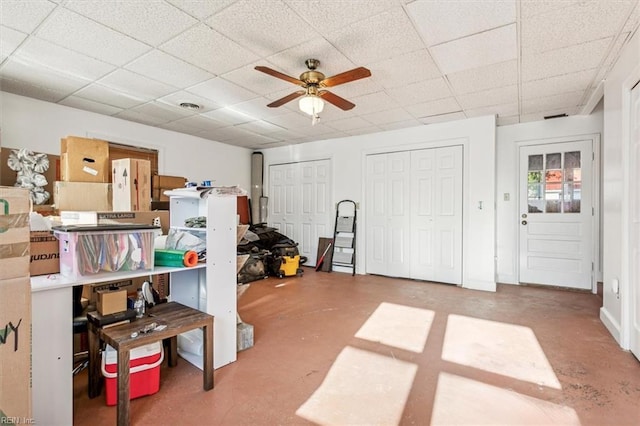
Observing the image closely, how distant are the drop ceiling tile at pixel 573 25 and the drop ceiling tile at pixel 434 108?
1319 mm

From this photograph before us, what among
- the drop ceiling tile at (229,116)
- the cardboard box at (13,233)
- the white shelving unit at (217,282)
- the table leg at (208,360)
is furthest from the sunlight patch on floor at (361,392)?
the drop ceiling tile at (229,116)

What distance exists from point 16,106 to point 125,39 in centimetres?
234

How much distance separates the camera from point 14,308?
3.67 ft

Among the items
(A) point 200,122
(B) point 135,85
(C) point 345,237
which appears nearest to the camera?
(B) point 135,85

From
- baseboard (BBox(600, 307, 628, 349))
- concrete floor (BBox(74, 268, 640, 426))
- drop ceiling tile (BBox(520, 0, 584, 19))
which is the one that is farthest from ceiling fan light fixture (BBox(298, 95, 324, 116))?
baseboard (BBox(600, 307, 628, 349))

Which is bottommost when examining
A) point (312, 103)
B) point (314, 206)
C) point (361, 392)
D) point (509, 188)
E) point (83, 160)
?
point (361, 392)

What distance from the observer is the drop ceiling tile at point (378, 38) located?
7.23 feet

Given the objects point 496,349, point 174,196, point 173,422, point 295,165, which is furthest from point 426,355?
point 295,165

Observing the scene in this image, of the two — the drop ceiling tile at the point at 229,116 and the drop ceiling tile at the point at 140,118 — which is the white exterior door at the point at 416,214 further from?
the drop ceiling tile at the point at 140,118

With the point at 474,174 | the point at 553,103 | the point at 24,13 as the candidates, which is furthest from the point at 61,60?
the point at 553,103

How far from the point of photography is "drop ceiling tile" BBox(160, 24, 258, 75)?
241 cm

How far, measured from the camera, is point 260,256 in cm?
527

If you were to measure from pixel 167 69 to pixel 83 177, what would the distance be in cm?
147

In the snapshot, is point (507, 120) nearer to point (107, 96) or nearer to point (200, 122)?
point (200, 122)
